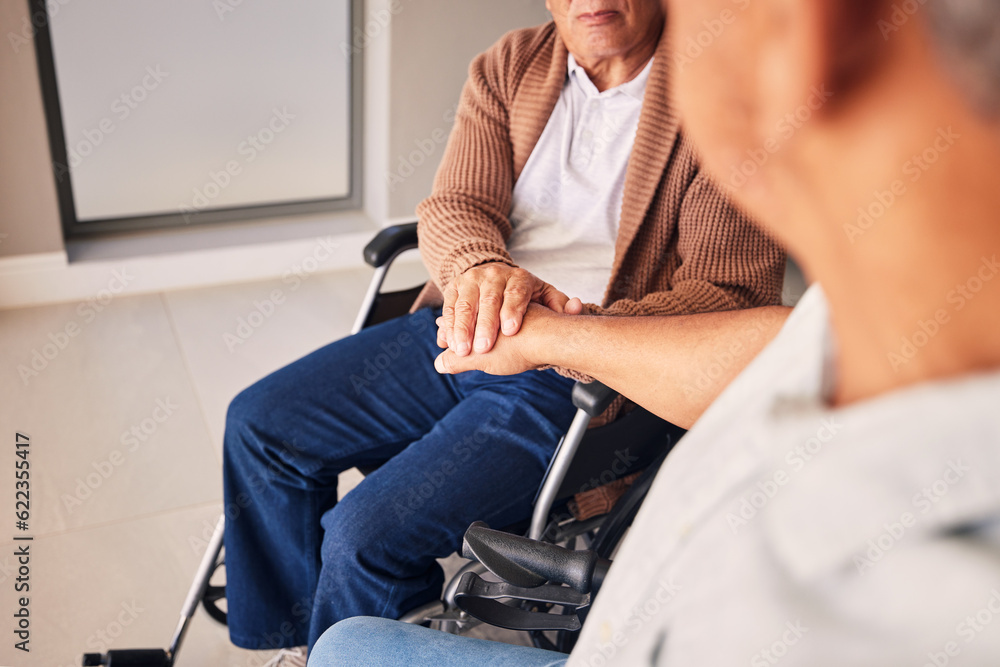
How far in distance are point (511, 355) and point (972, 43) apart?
0.87 metres

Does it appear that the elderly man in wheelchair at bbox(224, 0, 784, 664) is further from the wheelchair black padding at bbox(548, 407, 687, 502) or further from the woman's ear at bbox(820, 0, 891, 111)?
the woman's ear at bbox(820, 0, 891, 111)

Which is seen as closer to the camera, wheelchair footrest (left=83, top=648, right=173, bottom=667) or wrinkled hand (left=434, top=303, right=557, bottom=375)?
wrinkled hand (left=434, top=303, right=557, bottom=375)

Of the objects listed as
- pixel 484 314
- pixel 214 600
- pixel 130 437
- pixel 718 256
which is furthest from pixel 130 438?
pixel 718 256

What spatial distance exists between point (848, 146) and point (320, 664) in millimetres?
810

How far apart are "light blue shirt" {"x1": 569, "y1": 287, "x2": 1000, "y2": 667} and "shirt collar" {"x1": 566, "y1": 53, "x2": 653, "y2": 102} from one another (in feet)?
3.29

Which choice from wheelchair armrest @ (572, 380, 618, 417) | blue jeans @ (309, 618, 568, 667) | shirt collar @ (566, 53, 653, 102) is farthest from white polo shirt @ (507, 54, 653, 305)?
blue jeans @ (309, 618, 568, 667)

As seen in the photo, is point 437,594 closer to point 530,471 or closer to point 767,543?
point 530,471

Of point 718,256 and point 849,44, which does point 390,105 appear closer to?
point 718,256

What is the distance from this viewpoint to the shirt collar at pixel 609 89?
140 cm

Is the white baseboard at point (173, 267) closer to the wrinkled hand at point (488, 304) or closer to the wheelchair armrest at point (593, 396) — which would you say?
the wrinkled hand at point (488, 304)

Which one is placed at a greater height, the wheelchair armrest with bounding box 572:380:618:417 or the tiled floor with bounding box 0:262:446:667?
the wheelchair armrest with bounding box 572:380:618:417

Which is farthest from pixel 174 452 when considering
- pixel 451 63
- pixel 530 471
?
pixel 451 63

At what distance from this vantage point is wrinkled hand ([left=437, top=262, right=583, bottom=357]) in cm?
112

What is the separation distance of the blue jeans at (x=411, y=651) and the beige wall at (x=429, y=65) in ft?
6.86
